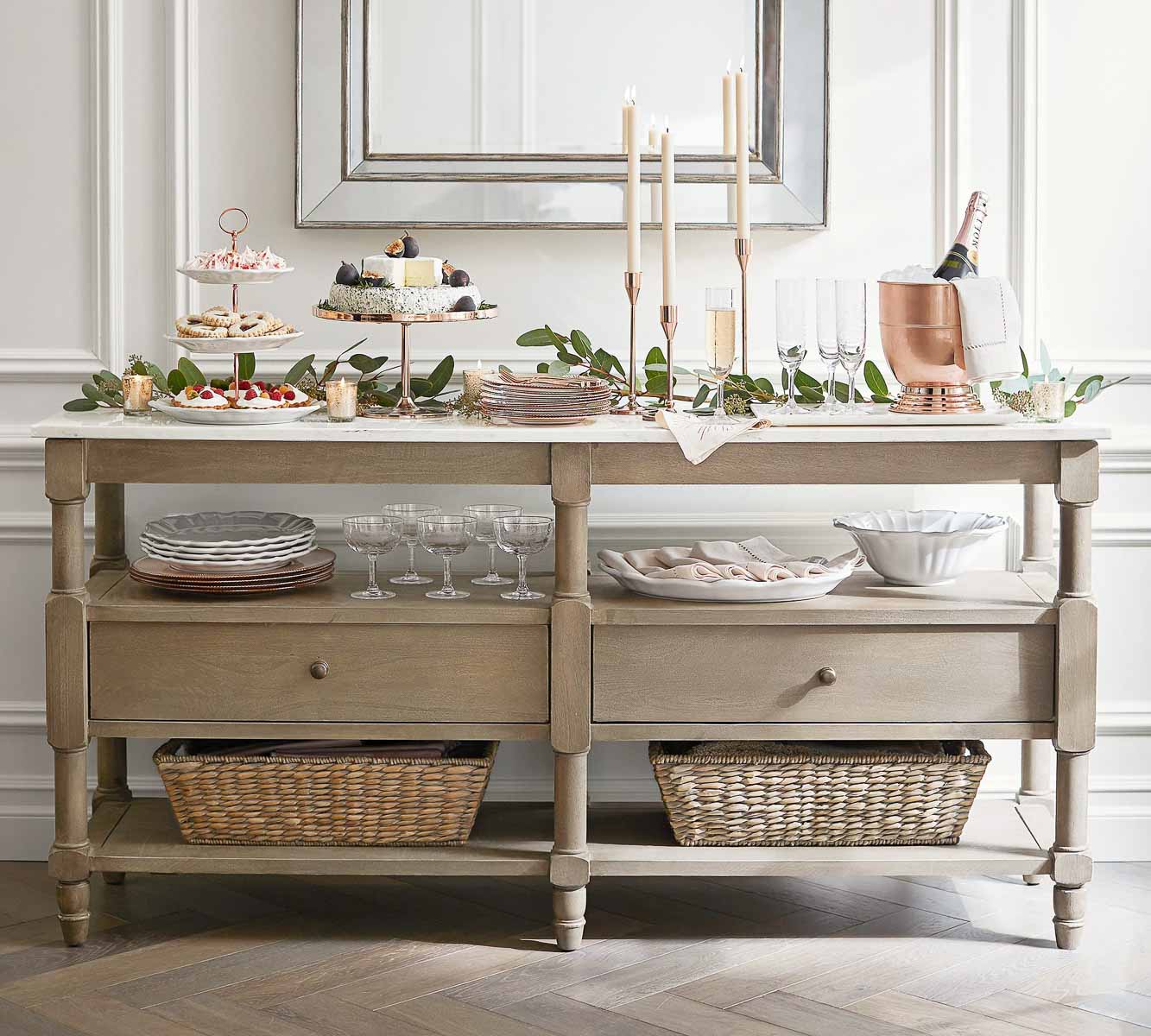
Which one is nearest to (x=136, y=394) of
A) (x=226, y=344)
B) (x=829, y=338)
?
(x=226, y=344)

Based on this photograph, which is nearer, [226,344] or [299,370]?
[226,344]

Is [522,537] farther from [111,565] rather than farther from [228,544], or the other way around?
[111,565]

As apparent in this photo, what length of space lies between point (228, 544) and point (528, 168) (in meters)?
0.96

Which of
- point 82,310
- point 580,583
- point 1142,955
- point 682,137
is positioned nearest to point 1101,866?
point 1142,955

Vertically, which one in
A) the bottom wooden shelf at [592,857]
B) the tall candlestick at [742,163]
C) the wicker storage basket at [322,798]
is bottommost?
the bottom wooden shelf at [592,857]

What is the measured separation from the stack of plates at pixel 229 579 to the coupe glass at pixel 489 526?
294 millimetres

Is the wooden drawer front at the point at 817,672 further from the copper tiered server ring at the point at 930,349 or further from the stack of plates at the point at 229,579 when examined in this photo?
the stack of plates at the point at 229,579

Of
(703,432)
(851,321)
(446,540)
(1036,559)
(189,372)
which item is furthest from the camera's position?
(1036,559)

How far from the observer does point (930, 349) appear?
2350 millimetres

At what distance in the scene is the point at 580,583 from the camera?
2.31 m

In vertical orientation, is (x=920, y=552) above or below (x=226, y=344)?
below

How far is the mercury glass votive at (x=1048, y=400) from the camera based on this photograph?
2352 mm

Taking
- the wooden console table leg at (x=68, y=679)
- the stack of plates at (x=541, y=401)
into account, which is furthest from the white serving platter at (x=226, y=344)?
the stack of plates at (x=541, y=401)

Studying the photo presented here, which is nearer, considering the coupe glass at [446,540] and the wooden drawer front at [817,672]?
the wooden drawer front at [817,672]
